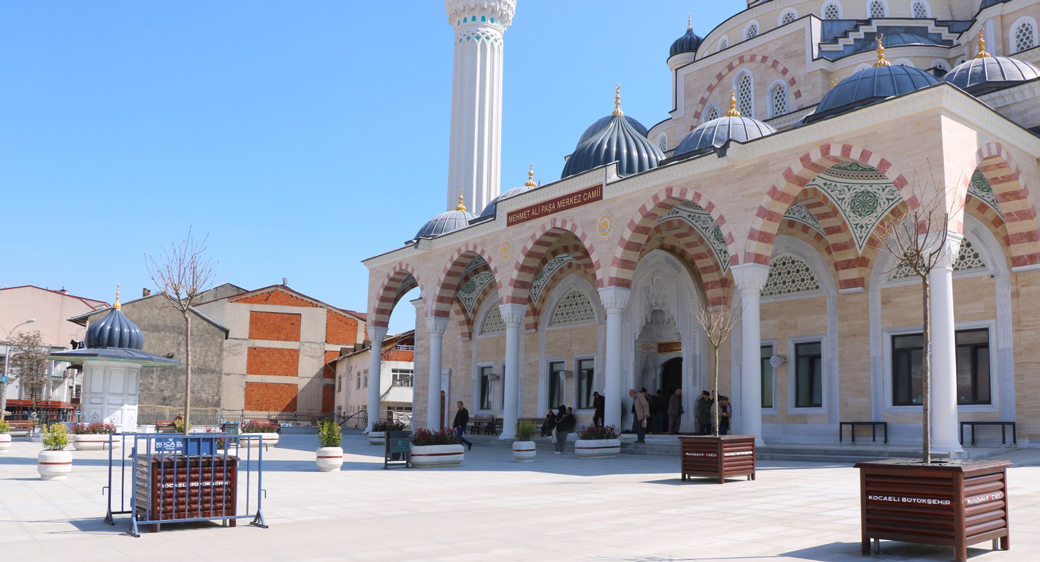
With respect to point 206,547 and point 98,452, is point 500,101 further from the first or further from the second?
point 206,547

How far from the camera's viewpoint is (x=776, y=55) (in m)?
20.3

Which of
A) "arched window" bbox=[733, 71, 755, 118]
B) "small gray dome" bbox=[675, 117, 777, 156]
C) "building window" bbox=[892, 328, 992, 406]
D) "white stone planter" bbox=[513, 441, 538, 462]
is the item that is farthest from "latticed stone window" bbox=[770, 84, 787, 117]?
"white stone planter" bbox=[513, 441, 538, 462]

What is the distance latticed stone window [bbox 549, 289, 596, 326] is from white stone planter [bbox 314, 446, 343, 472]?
931cm

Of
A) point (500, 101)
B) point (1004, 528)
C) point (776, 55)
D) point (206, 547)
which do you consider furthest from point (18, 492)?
point (500, 101)

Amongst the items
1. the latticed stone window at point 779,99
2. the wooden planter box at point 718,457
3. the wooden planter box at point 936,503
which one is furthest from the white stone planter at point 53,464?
the latticed stone window at point 779,99

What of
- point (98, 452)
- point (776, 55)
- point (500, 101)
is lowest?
point (98, 452)

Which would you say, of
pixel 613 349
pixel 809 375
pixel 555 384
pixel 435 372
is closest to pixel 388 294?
pixel 435 372

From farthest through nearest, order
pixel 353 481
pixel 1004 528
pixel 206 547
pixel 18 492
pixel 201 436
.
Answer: pixel 353 481 < pixel 18 492 < pixel 201 436 < pixel 206 547 < pixel 1004 528

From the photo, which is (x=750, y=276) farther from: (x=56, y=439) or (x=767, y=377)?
(x=56, y=439)

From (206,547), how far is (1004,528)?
15.8 ft

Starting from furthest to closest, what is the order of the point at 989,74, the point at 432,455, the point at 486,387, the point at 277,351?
the point at 277,351 → the point at 486,387 → the point at 989,74 → the point at 432,455

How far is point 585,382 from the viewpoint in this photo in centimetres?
1994

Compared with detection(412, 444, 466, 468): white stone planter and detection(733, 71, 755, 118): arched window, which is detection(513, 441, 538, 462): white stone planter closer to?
detection(412, 444, 466, 468): white stone planter

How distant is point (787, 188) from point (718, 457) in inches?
195
